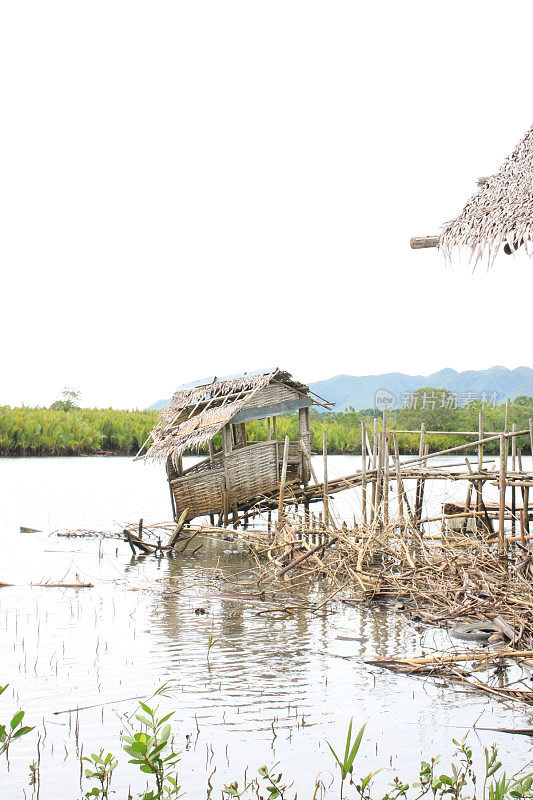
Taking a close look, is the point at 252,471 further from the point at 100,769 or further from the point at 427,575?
the point at 100,769

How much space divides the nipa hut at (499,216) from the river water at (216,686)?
12.3 ft

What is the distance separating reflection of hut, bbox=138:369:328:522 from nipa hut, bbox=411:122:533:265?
6646 mm

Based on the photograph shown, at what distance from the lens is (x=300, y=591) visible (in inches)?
376

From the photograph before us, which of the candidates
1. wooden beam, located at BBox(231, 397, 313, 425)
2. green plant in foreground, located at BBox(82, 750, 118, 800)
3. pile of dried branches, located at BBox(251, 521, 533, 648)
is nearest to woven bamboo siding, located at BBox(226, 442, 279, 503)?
wooden beam, located at BBox(231, 397, 313, 425)

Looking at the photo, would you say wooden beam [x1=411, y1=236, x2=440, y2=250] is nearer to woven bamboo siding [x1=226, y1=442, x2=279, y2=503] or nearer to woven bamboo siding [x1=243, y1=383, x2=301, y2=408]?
woven bamboo siding [x1=243, y1=383, x2=301, y2=408]

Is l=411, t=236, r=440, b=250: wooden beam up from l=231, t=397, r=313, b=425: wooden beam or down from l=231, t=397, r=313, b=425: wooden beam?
up

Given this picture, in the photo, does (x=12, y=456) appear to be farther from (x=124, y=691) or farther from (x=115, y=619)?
(x=124, y=691)

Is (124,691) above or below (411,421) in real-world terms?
below

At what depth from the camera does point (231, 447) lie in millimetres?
14703

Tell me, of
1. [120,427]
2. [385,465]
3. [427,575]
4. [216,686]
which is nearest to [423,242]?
[427,575]

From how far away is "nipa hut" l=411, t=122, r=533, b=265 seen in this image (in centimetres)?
698

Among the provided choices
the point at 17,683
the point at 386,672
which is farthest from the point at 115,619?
the point at 386,672

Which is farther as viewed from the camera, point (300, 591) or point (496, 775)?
point (300, 591)

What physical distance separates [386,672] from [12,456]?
34610 millimetres
